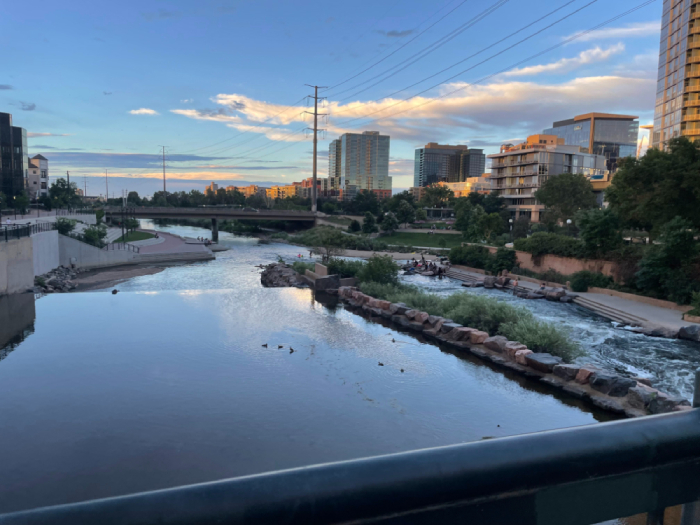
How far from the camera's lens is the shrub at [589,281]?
27.0 meters

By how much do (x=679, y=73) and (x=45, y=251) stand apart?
64300 mm

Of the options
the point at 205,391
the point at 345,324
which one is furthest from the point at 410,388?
the point at 345,324

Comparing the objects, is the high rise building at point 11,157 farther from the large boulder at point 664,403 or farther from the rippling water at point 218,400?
the large boulder at point 664,403

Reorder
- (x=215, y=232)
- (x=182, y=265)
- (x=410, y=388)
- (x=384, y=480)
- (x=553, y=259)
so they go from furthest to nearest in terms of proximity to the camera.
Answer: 1. (x=215, y=232)
2. (x=182, y=265)
3. (x=553, y=259)
4. (x=410, y=388)
5. (x=384, y=480)

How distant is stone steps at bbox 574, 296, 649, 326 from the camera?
20.2 m

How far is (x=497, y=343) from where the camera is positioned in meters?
14.9

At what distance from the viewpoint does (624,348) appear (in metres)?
16.3

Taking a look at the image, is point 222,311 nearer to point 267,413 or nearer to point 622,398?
point 267,413

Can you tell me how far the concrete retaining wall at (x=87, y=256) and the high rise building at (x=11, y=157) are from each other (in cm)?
3422

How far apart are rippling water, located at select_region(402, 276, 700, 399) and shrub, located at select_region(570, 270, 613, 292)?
13.1 feet

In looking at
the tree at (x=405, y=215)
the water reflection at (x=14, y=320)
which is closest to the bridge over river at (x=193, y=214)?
the tree at (x=405, y=215)

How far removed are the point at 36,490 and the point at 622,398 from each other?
11.5 m

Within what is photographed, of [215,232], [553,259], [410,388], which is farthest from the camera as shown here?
[215,232]

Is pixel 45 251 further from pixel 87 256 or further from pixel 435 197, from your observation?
pixel 435 197
